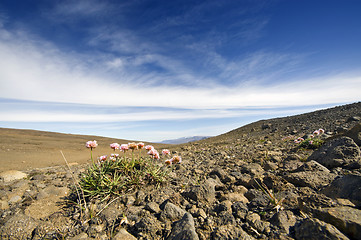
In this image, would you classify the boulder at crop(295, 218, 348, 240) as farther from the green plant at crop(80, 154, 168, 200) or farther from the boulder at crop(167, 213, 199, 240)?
the green plant at crop(80, 154, 168, 200)

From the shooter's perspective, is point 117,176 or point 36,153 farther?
point 36,153

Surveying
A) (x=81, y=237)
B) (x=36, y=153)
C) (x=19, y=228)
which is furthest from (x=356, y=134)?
(x=36, y=153)

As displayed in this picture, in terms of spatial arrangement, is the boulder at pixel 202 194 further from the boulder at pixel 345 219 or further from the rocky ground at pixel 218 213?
the boulder at pixel 345 219

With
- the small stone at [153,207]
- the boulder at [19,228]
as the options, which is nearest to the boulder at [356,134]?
the small stone at [153,207]

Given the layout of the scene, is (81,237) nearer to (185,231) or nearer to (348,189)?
(185,231)

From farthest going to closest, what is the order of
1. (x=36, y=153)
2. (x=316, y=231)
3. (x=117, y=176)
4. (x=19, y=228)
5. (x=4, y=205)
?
(x=36, y=153) → (x=117, y=176) → (x=4, y=205) → (x=19, y=228) → (x=316, y=231)

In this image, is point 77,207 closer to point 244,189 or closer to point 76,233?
point 76,233

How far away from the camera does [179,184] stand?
3.54 metres

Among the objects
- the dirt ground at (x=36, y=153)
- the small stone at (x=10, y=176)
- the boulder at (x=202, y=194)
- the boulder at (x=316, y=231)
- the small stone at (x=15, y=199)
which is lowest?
the dirt ground at (x=36, y=153)

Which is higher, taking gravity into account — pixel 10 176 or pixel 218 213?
pixel 218 213

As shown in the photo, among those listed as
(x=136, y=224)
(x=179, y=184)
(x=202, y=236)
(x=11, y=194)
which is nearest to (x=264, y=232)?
(x=202, y=236)

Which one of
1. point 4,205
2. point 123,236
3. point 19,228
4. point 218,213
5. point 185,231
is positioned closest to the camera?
point 185,231

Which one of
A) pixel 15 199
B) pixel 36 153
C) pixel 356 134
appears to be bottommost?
pixel 36 153

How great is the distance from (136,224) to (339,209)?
2166mm
